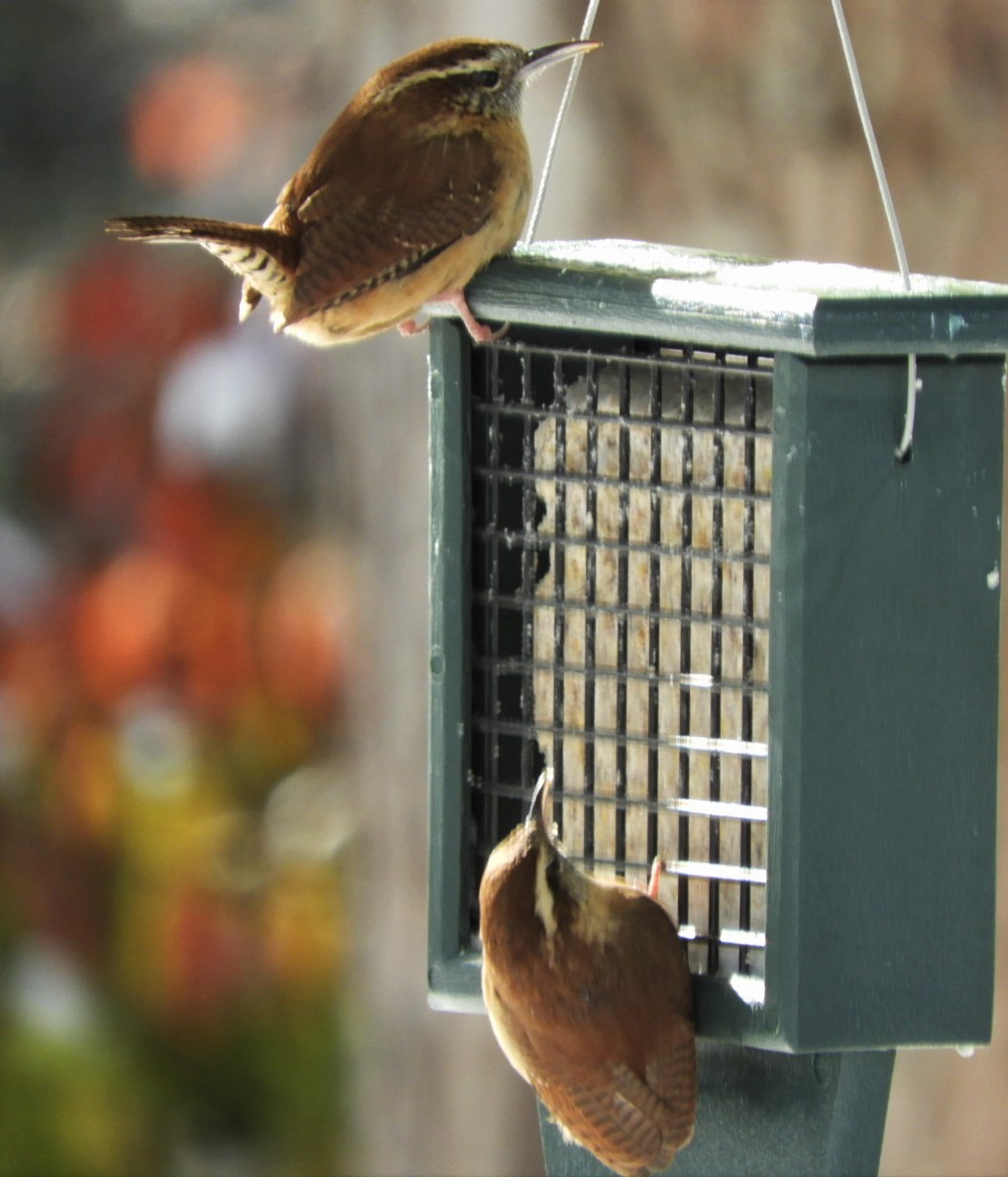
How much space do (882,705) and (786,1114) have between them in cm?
61

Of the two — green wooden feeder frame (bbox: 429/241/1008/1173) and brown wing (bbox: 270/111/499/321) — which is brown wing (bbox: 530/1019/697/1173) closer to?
green wooden feeder frame (bbox: 429/241/1008/1173)

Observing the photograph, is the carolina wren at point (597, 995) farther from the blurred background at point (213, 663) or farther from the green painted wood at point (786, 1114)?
the blurred background at point (213, 663)

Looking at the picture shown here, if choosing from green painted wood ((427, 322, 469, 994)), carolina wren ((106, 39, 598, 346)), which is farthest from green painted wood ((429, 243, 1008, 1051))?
green painted wood ((427, 322, 469, 994))

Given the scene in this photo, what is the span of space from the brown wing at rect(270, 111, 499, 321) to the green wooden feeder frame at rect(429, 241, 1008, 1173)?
17cm

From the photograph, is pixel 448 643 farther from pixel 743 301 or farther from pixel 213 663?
pixel 213 663

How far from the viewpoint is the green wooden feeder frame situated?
2.71 m

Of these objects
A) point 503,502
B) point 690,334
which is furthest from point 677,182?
point 690,334

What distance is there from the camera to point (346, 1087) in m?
6.46

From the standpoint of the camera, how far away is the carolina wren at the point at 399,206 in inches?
119

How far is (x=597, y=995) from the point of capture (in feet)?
9.74

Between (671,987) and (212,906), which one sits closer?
(671,987)

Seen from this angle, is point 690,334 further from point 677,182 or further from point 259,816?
point 259,816

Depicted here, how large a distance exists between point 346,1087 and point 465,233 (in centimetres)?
391

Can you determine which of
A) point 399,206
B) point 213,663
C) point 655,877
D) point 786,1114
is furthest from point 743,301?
point 213,663
